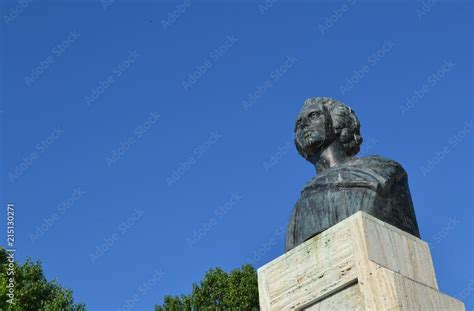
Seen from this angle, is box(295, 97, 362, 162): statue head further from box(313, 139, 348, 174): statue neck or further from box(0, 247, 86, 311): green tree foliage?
box(0, 247, 86, 311): green tree foliage

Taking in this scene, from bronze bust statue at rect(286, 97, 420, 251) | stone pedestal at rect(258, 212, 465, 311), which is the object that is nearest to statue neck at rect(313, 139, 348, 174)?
bronze bust statue at rect(286, 97, 420, 251)

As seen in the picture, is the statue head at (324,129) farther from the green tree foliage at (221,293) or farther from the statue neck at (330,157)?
the green tree foliage at (221,293)

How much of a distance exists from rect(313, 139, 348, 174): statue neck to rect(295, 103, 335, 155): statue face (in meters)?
0.07

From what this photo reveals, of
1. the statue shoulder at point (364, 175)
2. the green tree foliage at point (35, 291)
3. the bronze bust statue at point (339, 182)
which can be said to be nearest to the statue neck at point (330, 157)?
the bronze bust statue at point (339, 182)

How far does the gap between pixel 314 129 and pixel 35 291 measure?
15.1 metres

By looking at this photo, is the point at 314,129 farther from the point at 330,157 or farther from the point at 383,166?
the point at 383,166

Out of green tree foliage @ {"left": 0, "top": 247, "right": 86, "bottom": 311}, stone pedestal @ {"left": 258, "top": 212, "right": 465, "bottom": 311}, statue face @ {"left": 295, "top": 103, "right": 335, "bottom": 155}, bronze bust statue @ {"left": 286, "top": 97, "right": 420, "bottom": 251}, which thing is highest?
green tree foliage @ {"left": 0, "top": 247, "right": 86, "bottom": 311}

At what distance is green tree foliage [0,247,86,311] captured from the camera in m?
20.2

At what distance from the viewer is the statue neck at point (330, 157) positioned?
8164mm

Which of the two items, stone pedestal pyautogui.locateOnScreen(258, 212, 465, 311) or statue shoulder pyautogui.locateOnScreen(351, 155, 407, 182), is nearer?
stone pedestal pyautogui.locateOnScreen(258, 212, 465, 311)

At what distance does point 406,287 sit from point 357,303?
0.49 m

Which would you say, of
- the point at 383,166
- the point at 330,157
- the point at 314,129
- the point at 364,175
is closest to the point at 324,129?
the point at 314,129

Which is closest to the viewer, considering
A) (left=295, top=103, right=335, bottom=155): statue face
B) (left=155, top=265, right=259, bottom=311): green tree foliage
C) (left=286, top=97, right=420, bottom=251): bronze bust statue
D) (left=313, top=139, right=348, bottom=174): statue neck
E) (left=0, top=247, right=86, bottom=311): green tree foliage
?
(left=286, top=97, right=420, bottom=251): bronze bust statue

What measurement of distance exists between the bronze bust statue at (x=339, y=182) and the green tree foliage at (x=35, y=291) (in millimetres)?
13962
